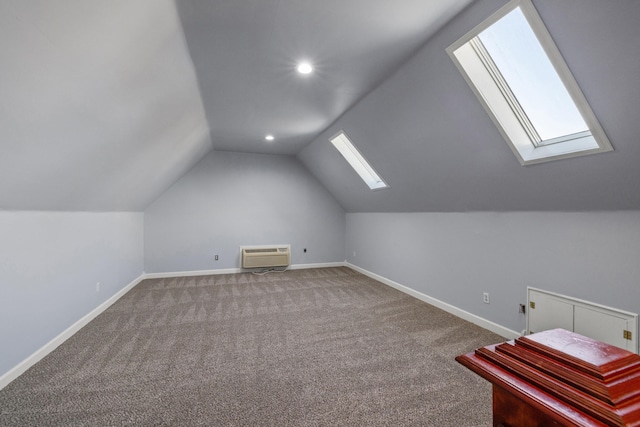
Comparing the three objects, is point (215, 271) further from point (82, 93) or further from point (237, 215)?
point (82, 93)

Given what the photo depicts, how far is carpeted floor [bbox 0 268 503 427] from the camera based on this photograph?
5.86 ft

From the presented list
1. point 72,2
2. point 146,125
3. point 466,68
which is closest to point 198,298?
point 146,125

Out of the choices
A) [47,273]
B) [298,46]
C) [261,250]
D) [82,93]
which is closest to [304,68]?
[298,46]

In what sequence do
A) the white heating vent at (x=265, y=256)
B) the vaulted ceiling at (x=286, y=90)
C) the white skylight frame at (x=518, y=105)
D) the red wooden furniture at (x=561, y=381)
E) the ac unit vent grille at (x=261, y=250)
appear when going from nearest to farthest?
the red wooden furniture at (x=561, y=381)
the vaulted ceiling at (x=286, y=90)
the white skylight frame at (x=518, y=105)
the white heating vent at (x=265, y=256)
the ac unit vent grille at (x=261, y=250)

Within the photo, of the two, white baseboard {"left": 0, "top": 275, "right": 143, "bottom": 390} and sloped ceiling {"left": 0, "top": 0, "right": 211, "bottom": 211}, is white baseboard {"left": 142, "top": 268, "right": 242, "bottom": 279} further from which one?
sloped ceiling {"left": 0, "top": 0, "right": 211, "bottom": 211}

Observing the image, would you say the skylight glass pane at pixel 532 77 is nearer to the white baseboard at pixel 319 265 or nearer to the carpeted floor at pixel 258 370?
the carpeted floor at pixel 258 370

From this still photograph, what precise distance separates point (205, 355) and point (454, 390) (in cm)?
193

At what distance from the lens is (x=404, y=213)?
442cm

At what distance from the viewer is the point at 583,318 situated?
2.30 m

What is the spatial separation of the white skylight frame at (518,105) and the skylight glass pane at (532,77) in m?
0.06

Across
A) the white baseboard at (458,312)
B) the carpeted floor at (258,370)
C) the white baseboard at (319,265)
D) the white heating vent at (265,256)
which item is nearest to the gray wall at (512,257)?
the white baseboard at (458,312)

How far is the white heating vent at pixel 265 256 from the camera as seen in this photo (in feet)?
18.3

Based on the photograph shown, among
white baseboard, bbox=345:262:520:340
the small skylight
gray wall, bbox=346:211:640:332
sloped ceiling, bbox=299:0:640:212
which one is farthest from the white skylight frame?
the small skylight

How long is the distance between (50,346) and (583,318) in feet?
14.1
